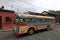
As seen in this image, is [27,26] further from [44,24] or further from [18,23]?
[44,24]

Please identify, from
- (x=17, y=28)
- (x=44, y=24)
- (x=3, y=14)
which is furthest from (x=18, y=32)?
(x=3, y=14)

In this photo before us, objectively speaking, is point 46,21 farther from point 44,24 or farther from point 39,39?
point 39,39

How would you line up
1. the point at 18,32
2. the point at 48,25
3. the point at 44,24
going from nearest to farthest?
the point at 18,32 → the point at 44,24 → the point at 48,25

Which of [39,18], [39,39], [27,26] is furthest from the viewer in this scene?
[39,18]

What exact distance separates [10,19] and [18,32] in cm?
1233

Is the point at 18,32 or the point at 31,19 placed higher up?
the point at 31,19

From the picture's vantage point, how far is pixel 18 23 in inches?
596

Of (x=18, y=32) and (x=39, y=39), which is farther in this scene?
(x=18, y=32)

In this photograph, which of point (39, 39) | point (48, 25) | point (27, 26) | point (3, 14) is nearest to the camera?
point (39, 39)

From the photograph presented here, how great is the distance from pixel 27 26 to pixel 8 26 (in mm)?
10885

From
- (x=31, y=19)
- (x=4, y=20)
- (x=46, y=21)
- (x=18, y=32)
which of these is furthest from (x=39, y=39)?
(x=4, y=20)

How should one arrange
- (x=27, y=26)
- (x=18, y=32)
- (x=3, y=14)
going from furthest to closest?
(x=3, y=14) → (x=27, y=26) → (x=18, y=32)

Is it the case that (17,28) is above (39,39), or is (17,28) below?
above

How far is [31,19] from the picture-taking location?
679 inches
